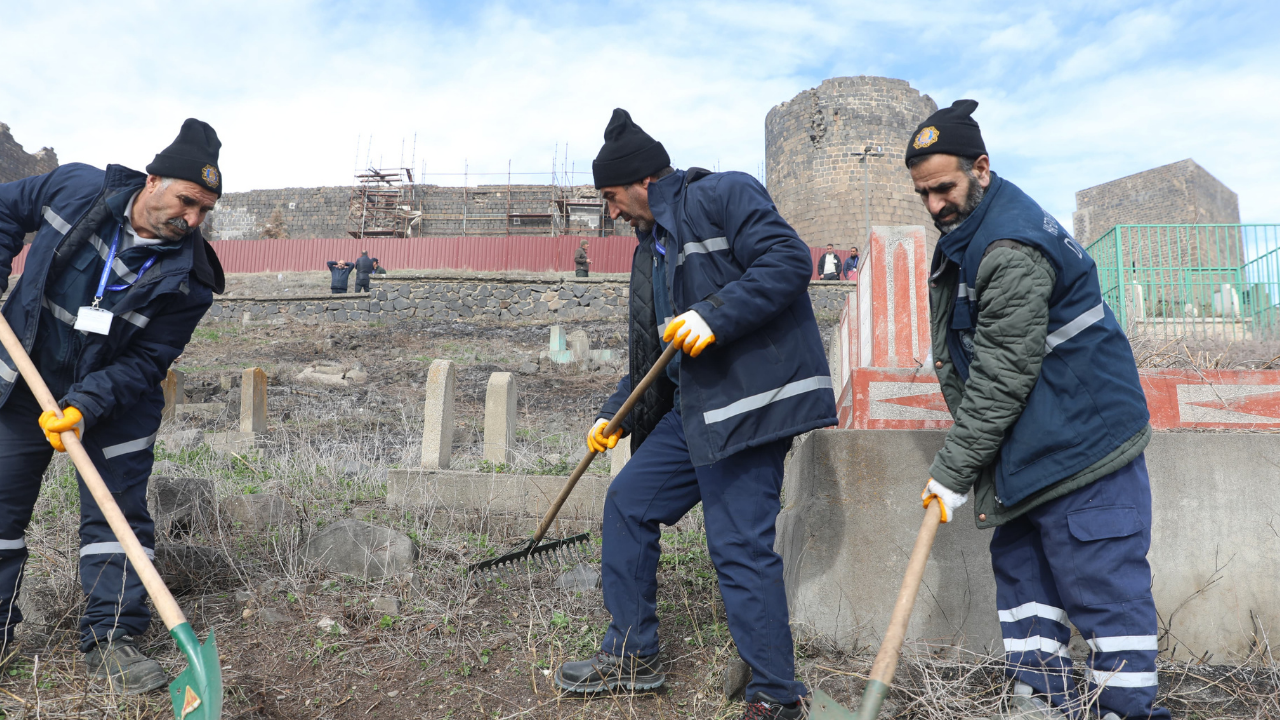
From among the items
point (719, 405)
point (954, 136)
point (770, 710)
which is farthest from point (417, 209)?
point (770, 710)

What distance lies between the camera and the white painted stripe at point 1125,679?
82.9 inches

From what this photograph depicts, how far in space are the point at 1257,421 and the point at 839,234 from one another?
25309mm

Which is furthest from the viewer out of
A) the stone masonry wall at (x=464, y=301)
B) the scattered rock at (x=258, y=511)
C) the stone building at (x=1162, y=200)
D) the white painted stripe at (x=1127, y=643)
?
the stone building at (x=1162, y=200)

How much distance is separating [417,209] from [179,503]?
30.8 metres

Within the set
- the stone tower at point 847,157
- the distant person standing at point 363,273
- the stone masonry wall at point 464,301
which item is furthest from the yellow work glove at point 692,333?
the stone tower at point 847,157

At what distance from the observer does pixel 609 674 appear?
2.71m

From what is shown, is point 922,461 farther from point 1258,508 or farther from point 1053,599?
point 1258,508

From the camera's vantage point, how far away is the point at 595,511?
4.75 m

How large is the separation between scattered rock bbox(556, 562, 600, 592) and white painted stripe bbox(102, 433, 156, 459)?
176cm

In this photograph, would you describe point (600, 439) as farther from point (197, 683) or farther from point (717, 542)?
point (197, 683)

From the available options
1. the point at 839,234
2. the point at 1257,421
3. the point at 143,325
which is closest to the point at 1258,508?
the point at 1257,421

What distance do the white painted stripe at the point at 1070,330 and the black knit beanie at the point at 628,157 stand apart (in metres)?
1.36

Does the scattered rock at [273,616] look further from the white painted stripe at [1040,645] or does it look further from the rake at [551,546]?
the white painted stripe at [1040,645]

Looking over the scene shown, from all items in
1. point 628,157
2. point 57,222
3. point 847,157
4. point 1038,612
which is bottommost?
point 1038,612
